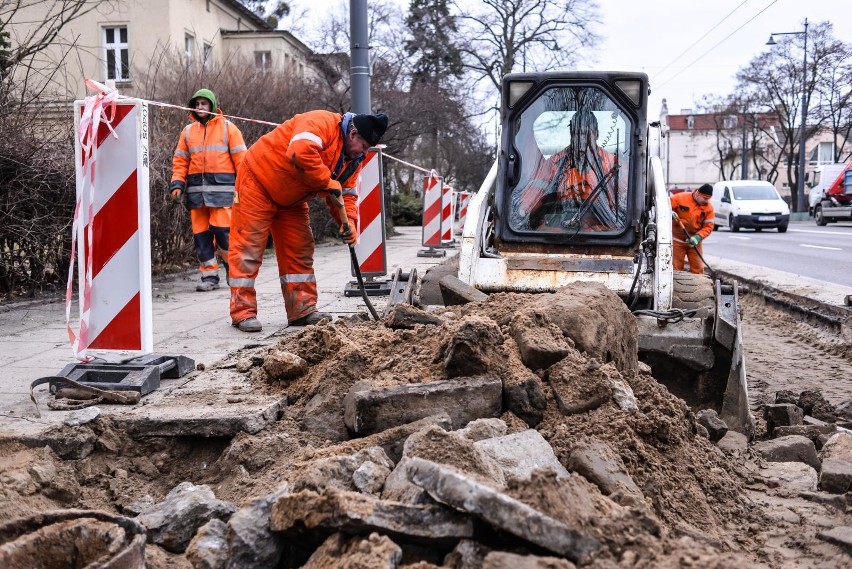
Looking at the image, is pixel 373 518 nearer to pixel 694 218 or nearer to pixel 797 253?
pixel 694 218

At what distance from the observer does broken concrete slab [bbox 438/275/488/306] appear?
5.66m

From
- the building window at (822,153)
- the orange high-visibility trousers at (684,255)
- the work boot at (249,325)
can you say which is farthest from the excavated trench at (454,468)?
Answer: the building window at (822,153)

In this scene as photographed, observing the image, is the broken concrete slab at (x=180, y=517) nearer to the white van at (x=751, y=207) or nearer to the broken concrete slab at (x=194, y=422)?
the broken concrete slab at (x=194, y=422)

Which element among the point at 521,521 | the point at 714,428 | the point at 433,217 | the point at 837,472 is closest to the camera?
the point at 521,521

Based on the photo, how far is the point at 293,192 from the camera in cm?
623

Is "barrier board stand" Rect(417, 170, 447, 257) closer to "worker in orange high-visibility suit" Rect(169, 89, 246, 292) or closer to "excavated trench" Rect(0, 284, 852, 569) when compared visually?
"worker in orange high-visibility suit" Rect(169, 89, 246, 292)

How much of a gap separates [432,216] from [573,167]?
9.49 m

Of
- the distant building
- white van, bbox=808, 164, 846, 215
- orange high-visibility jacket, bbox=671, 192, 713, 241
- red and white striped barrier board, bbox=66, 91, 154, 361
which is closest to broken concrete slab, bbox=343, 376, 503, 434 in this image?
red and white striped barrier board, bbox=66, 91, 154, 361

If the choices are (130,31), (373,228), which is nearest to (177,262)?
(373,228)

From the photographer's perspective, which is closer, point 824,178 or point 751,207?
point 751,207

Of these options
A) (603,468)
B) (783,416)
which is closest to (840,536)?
(603,468)

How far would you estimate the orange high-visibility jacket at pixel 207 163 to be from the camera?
28.6ft

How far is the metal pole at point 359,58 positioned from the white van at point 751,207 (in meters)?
21.7

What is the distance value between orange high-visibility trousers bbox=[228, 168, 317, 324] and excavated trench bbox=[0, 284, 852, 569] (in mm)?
1518
